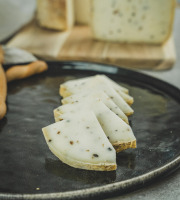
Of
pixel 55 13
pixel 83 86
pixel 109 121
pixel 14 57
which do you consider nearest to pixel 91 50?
pixel 55 13

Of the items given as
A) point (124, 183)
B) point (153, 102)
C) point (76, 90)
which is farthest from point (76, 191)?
point (153, 102)

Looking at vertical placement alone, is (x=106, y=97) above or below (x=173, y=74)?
above

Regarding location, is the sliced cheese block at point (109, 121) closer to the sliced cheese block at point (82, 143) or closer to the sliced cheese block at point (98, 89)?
the sliced cheese block at point (82, 143)

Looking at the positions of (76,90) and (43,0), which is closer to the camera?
(76,90)

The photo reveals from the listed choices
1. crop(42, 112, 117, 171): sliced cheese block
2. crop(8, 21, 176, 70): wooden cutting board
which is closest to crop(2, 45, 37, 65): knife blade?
crop(8, 21, 176, 70): wooden cutting board

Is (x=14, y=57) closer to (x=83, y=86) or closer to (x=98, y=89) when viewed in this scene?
(x=83, y=86)

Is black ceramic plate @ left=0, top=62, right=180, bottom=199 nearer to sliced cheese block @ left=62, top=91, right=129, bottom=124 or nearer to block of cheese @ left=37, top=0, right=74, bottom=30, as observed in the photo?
sliced cheese block @ left=62, top=91, right=129, bottom=124

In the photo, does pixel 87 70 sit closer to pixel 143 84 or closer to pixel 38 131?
pixel 143 84
